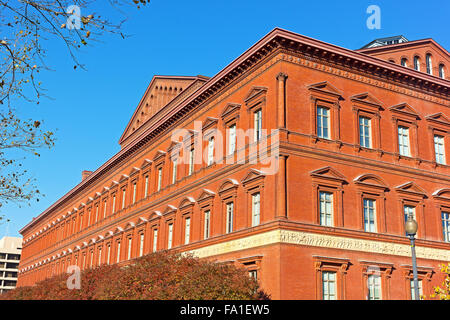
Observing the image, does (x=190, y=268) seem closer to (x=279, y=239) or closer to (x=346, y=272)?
(x=279, y=239)

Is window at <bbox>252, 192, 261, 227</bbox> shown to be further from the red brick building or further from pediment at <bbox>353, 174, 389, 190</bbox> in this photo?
pediment at <bbox>353, 174, 389, 190</bbox>

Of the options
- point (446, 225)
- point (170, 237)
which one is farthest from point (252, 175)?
point (446, 225)

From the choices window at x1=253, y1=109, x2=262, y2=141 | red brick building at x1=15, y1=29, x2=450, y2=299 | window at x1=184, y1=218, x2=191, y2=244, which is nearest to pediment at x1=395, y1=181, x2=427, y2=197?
red brick building at x1=15, y1=29, x2=450, y2=299

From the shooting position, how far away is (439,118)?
32.1 m

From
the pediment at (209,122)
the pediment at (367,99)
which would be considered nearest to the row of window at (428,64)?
the pediment at (367,99)

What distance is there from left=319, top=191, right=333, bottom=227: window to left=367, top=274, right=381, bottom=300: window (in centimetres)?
349

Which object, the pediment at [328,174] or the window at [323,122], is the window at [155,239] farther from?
the window at [323,122]

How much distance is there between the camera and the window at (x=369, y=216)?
26.9m

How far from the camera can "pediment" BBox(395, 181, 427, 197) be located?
1121 inches

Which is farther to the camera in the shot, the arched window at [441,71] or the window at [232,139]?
the arched window at [441,71]

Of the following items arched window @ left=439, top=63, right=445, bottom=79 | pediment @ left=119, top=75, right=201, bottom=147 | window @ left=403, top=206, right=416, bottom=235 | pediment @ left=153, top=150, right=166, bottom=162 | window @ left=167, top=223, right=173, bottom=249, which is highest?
pediment @ left=119, top=75, right=201, bottom=147

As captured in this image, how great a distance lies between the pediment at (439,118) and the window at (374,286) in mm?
11281

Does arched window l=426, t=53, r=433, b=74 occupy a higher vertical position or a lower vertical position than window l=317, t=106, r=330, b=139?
higher

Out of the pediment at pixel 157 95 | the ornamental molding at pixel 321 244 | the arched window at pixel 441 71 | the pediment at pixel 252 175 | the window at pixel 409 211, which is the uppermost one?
the pediment at pixel 157 95
